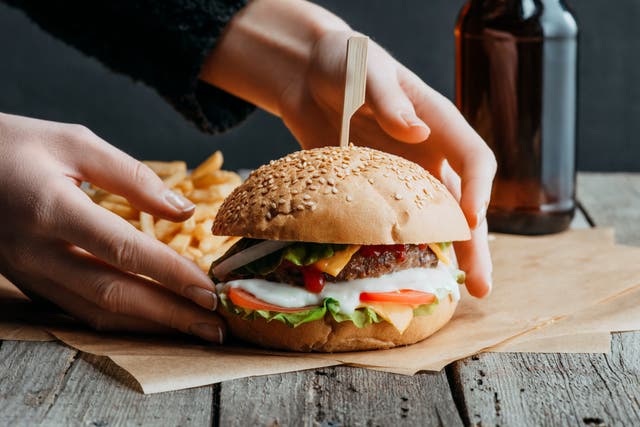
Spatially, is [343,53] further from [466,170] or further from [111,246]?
[111,246]

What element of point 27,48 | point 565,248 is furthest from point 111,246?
point 27,48

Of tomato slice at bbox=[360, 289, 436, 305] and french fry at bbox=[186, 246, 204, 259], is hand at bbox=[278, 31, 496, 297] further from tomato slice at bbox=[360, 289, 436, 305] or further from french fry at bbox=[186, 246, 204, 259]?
french fry at bbox=[186, 246, 204, 259]

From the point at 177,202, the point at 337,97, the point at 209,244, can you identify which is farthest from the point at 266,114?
the point at 177,202

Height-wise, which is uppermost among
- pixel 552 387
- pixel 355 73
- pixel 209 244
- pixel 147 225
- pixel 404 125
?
pixel 355 73

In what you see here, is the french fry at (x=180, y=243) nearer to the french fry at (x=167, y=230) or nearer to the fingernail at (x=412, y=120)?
the french fry at (x=167, y=230)

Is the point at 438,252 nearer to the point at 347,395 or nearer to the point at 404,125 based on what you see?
the point at 404,125

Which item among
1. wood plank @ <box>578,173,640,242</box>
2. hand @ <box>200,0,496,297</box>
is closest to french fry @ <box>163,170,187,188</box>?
hand @ <box>200,0,496,297</box>
